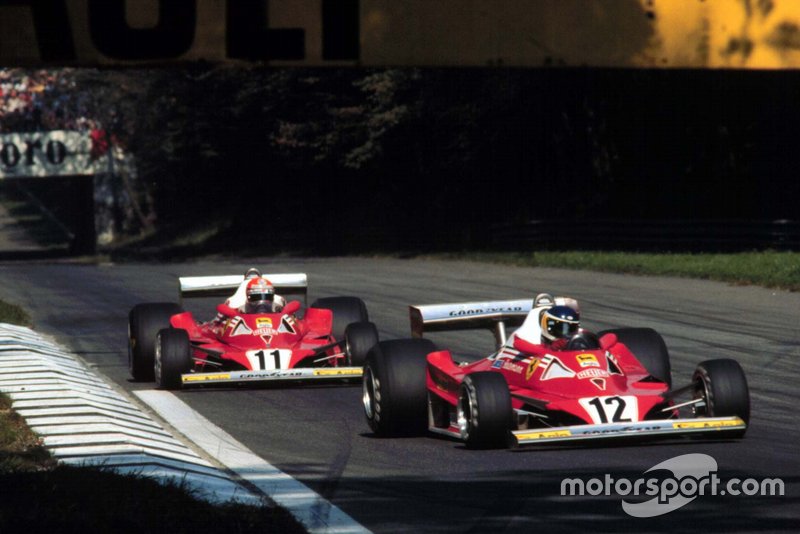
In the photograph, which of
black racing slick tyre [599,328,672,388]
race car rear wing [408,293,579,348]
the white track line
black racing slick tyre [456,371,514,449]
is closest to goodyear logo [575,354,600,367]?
black racing slick tyre [456,371,514,449]

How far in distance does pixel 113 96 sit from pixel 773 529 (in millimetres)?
54561

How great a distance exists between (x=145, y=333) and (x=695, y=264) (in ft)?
51.9

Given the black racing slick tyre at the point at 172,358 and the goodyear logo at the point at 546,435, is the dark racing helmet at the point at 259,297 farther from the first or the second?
the goodyear logo at the point at 546,435

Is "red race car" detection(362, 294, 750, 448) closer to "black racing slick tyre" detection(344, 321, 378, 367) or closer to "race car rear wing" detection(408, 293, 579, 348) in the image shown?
"race car rear wing" detection(408, 293, 579, 348)

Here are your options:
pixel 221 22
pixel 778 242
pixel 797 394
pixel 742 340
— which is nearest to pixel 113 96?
pixel 778 242

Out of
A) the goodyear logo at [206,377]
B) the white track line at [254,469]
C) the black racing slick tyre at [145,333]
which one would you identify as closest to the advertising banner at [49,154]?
the black racing slick tyre at [145,333]

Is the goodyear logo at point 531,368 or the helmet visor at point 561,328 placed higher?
the helmet visor at point 561,328

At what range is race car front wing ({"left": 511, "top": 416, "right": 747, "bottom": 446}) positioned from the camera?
9562 millimetres

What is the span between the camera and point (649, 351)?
11453 mm

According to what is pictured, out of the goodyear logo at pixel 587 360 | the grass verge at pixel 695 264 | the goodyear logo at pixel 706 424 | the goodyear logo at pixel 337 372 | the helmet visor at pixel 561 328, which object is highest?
the helmet visor at pixel 561 328

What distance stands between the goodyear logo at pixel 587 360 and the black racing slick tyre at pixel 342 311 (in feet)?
17.7

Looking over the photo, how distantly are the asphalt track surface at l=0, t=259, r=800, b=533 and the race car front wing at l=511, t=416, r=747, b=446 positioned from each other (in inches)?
5.8

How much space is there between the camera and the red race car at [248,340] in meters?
13.9

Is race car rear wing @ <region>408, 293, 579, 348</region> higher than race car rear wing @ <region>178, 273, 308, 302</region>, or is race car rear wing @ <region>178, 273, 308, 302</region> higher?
race car rear wing @ <region>408, 293, 579, 348</region>
